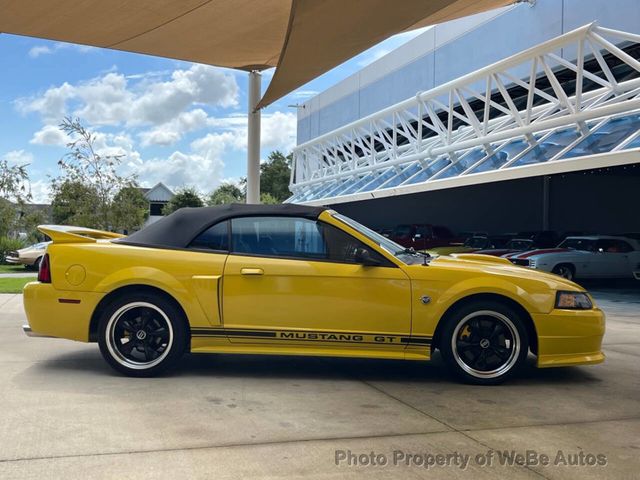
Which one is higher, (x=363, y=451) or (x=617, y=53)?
(x=617, y=53)

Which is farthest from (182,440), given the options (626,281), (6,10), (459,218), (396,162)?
(459,218)

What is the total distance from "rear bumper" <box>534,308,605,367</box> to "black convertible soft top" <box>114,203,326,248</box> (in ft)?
7.44

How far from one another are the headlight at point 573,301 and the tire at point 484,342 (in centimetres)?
40

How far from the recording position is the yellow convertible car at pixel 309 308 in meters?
5.15

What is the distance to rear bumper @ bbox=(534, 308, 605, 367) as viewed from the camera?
518 cm

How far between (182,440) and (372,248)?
237cm

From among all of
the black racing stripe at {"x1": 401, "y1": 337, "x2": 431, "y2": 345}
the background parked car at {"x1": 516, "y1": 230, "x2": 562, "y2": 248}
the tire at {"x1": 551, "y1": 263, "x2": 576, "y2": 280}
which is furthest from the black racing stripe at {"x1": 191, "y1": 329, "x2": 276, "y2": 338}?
the background parked car at {"x1": 516, "y1": 230, "x2": 562, "y2": 248}

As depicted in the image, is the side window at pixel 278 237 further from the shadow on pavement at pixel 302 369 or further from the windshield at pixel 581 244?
the windshield at pixel 581 244

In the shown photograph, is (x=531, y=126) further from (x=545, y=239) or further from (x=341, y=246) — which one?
(x=341, y=246)

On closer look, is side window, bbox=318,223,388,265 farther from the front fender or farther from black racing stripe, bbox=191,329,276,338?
black racing stripe, bbox=191,329,276,338

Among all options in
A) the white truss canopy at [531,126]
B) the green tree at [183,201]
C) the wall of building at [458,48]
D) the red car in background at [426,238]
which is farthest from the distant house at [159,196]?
the red car in background at [426,238]

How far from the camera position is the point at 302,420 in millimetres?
4141

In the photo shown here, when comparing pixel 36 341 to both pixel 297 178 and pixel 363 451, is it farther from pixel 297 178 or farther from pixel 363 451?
pixel 297 178

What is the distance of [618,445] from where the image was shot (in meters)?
3.78
